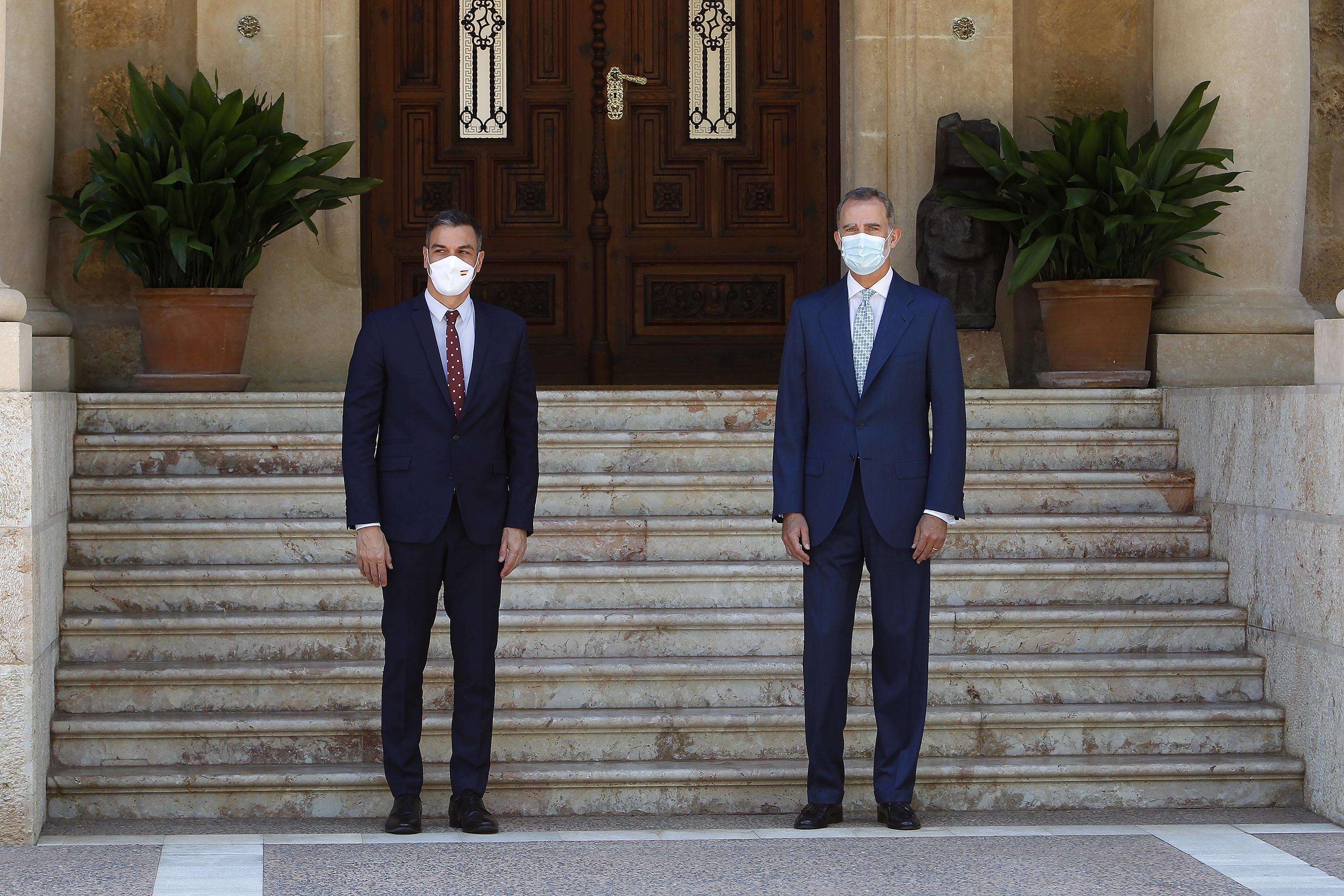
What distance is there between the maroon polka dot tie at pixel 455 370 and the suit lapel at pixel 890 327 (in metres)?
1.02

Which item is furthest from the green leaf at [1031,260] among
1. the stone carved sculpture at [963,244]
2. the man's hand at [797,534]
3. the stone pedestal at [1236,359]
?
the man's hand at [797,534]

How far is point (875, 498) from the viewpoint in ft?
13.5

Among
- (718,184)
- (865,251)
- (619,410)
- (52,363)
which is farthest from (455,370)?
(718,184)

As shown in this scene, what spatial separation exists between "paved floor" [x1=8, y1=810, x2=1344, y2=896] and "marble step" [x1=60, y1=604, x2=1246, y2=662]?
63 cm

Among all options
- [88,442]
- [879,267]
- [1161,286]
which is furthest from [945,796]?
[1161,286]

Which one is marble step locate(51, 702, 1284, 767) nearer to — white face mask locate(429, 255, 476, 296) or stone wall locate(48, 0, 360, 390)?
white face mask locate(429, 255, 476, 296)

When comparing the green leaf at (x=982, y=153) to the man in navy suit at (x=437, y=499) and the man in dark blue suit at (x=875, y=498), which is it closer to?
the man in dark blue suit at (x=875, y=498)

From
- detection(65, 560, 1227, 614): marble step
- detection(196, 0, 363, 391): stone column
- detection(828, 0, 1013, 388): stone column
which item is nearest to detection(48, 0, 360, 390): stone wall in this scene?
detection(196, 0, 363, 391): stone column

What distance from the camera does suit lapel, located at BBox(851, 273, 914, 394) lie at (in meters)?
4.17

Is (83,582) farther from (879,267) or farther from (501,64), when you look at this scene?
(501,64)

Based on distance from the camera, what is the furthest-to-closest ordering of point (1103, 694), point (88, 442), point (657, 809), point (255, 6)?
point (255, 6), point (88, 442), point (1103, 694), point (657, 809)

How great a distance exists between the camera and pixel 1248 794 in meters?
4.64

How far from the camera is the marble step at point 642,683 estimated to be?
185 inches

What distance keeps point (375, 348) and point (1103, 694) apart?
243 cm
